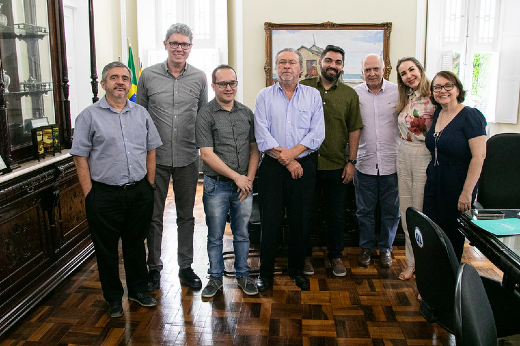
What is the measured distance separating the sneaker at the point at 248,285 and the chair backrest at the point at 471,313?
5.96 ft

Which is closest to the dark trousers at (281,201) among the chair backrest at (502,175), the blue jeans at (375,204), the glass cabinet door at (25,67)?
the blue jeans at (375,204)

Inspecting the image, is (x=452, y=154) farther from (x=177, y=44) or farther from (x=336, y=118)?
(x=177, y=44)

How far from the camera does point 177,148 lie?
115 inches

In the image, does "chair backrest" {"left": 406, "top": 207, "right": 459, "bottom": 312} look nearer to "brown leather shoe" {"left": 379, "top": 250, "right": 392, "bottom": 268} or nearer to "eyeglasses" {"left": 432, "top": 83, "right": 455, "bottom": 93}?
"eyeglasses" {"left": 432, "top": 83, "right": 455, "bottom": 93}

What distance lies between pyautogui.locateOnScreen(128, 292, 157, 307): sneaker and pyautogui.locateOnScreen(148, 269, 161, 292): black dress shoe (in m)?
0.17

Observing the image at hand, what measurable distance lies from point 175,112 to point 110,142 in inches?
21.1

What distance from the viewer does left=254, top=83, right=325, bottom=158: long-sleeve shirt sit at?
2820mm

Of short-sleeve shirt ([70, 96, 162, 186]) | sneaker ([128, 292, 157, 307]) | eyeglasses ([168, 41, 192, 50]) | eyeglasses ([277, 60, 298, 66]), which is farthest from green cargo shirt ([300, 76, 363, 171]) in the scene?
sneaker ([128, 292, 157, 307])

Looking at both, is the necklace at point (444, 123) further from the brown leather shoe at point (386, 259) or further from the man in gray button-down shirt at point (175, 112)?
the man in gray button-down shirt at point (175, 112)

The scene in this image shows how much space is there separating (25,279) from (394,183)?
7.94ft

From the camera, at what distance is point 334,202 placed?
3172 mm

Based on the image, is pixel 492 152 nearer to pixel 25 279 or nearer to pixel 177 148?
pixel 177 148

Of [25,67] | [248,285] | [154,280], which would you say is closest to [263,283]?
[248,285]

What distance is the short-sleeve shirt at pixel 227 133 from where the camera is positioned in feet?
8.98
